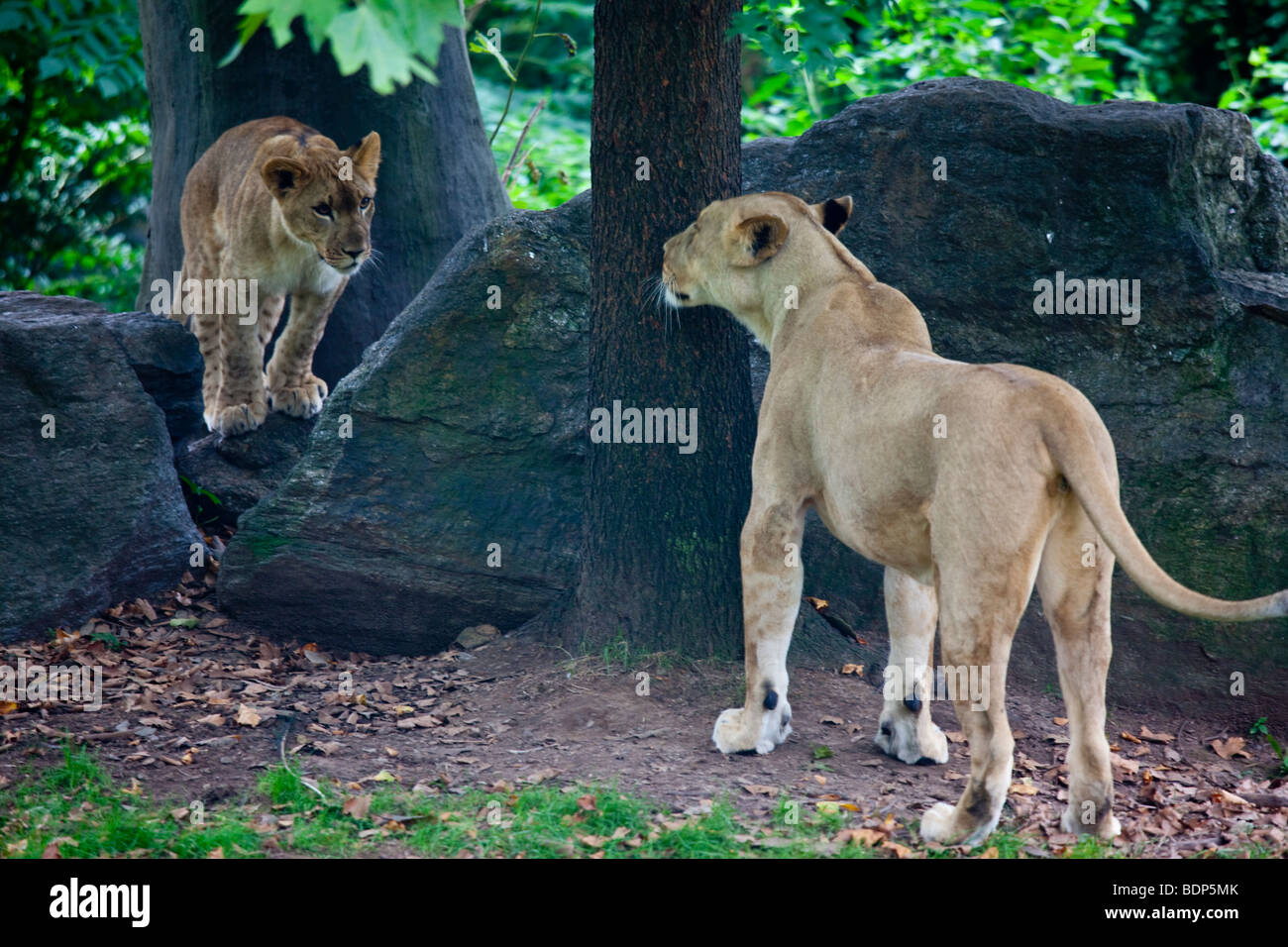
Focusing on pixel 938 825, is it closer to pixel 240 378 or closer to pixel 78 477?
pixel 78 477

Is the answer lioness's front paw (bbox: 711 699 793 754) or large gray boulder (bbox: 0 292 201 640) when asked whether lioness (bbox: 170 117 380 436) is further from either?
lioness's front paw (bbox: 711 699 793 754)

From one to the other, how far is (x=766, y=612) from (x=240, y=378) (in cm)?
428

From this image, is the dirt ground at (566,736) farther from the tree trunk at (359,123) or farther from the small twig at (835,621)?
the tree trunk at (359,123)

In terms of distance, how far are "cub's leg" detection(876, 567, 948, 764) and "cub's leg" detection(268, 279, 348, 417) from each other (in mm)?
4281

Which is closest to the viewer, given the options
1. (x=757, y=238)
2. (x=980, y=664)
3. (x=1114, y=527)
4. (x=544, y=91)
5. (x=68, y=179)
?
(x=1114, y=527)

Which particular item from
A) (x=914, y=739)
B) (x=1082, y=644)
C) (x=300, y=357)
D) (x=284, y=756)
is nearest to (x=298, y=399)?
(x=300, y=357)

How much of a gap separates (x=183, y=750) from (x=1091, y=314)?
4730 mm

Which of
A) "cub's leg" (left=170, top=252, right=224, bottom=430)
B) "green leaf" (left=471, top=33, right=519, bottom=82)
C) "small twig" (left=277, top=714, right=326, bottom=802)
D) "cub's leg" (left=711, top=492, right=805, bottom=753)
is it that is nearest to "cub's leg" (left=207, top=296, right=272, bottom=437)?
"cub's leg" (left=170, top=252, right=224, bottom=430)

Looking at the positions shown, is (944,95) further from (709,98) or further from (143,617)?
(143,617)

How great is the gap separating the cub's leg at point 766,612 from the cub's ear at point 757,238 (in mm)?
1051

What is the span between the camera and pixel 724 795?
15.4 ft

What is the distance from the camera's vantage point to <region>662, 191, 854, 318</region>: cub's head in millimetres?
5340

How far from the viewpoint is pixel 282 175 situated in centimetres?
716
